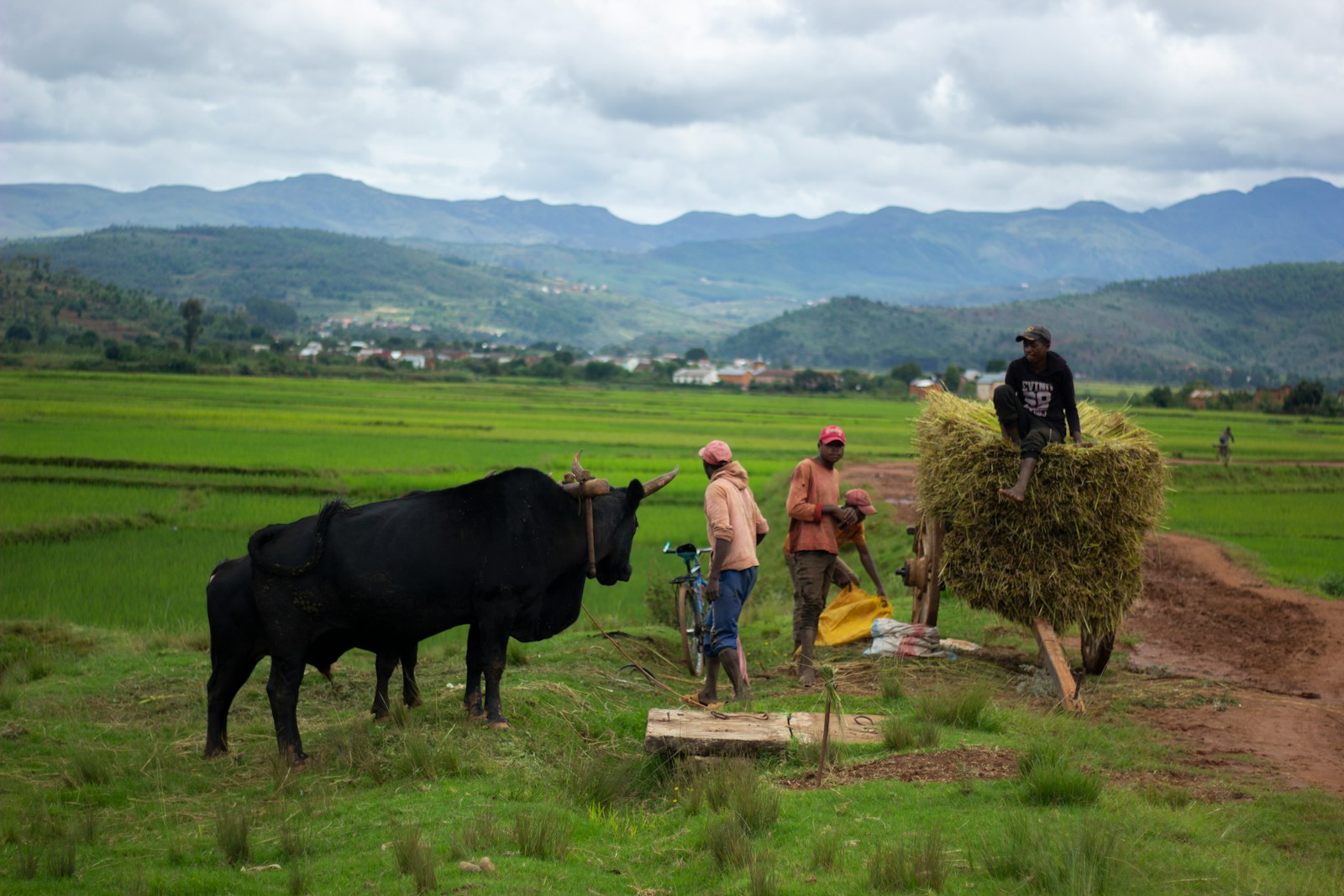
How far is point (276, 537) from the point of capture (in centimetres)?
814

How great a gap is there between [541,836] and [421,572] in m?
2.85

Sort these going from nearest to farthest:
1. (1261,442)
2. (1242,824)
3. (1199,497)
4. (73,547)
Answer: (1242,824)
(73,547)
(1199,497)
(1261,442)

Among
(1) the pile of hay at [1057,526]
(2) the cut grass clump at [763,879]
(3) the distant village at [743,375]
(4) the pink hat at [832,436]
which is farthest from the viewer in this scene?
(3) the distant village at [743,375]

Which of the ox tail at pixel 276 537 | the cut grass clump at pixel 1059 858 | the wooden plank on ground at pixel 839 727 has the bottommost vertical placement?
the wooden plank on ground at pixel 839 727

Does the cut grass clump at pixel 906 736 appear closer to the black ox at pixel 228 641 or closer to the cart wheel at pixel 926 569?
the cart wheel at pixel 926 569

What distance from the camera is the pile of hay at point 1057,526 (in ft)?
29.8

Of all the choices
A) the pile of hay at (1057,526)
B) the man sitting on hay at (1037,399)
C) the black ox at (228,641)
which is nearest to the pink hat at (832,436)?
the pile of hay at (1057,526)

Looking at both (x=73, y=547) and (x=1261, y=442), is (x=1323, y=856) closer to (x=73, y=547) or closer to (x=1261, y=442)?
(x=73, y=547)

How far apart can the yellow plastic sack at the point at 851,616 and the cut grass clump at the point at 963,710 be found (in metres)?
3.16

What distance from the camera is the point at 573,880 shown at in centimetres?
534

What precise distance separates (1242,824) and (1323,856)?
43cm

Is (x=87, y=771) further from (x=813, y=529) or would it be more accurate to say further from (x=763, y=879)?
(x=813, y=529)

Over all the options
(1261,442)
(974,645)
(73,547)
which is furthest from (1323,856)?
(1261,442)

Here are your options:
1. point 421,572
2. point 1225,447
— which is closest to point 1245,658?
point 421,572
